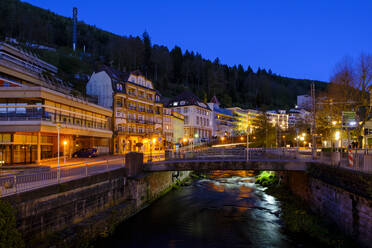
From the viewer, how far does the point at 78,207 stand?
693 inches

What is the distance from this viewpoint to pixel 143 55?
415 feet

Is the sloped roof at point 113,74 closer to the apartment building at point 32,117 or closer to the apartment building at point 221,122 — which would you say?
the apartment building at point 32,117

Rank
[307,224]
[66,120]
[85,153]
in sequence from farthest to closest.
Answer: [85,153] → [66,120] → [307,224]

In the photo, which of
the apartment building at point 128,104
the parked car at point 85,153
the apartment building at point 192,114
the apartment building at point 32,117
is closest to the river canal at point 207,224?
the apartment building at point 32,117

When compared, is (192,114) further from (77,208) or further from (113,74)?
(77,208)

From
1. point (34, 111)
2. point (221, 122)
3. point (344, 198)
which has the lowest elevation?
point (344, 198)

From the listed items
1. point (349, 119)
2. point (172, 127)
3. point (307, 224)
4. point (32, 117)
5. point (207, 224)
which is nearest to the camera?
point (307, 224)

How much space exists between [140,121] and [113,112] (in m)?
8.64

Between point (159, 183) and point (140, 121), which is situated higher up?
point (140, 121)

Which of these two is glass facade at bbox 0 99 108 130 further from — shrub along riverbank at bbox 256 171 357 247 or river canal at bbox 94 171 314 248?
shrub along riverbank at bbox 256 171 357 247

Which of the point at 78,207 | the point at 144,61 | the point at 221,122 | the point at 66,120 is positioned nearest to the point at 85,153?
the point at 66,120

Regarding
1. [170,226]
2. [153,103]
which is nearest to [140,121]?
[153,103]

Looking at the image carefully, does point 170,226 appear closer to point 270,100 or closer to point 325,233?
point 325,233

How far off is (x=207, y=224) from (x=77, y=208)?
1049 cm
